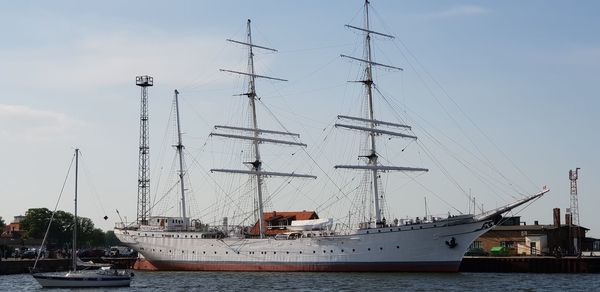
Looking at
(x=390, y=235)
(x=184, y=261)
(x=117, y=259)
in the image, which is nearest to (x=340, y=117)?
(x=390, y=235)

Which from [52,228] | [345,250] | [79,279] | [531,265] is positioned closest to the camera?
[79,279]

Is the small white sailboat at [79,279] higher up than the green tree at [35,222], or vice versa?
the green tree at [35,222]

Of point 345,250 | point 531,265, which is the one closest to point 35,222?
point 345,250

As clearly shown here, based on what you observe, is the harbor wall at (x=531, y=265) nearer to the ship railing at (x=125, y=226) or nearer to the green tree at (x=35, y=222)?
the ship railing at (x=125, y=226)

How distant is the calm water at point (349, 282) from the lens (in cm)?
5856

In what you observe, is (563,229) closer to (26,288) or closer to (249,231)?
(249,231)

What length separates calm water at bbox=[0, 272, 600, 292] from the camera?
58.6m

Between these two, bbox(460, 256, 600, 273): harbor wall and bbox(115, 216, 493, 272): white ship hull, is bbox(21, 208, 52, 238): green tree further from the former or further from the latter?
bbox(460, 256, 600, 273): harbor wall

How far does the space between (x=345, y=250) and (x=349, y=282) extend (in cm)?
1293

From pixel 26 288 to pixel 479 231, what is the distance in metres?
35.6

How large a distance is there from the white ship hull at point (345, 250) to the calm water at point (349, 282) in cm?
258

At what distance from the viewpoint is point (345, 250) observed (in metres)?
76.2

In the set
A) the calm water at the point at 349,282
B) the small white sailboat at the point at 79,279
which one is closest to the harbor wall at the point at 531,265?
the calm water at the point at 349,282

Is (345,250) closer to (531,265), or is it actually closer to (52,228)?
(531,265)
